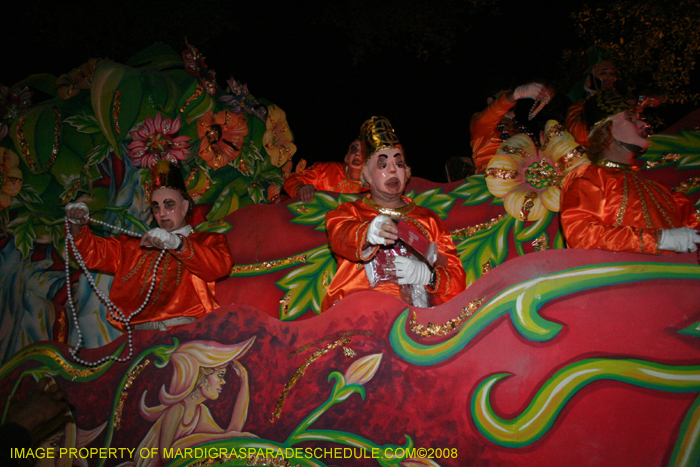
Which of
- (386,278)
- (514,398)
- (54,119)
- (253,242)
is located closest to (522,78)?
(386,278)

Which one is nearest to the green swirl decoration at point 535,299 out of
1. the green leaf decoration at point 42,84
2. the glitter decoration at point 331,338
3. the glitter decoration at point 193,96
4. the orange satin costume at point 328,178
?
the glitter decoration at point 331,338

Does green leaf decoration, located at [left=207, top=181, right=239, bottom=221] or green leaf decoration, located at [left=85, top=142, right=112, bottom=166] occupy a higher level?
green leaf decoration, located at [left=85, top=142, right=112, bottom=166]

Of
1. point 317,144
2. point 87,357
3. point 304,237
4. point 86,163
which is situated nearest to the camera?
point 87,357

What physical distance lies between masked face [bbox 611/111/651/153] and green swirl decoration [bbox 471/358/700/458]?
139 cm

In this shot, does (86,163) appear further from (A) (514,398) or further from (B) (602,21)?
(B) (602,21)

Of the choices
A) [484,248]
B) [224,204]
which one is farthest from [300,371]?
[224,204]

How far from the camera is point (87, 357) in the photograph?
2.43 m

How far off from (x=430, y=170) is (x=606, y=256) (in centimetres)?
416

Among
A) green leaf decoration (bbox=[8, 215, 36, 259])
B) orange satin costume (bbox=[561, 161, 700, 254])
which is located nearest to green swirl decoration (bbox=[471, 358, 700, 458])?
orange satin costume (bbox=[561, 161, 700, 254])

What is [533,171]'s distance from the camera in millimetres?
3264

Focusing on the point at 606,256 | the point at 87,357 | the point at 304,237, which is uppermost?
the point at 606,256

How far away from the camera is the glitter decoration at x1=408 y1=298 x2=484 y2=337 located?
192cm

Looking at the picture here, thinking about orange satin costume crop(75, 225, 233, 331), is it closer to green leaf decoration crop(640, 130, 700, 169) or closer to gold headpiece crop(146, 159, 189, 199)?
gold headpiece crop(146, 159, 189, 199)

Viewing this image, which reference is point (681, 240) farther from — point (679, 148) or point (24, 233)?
point (24, 233)
